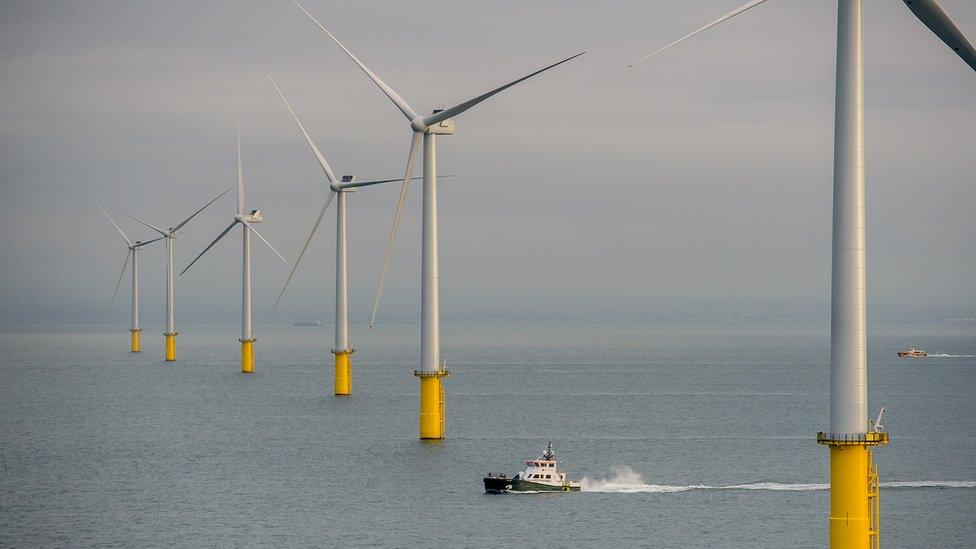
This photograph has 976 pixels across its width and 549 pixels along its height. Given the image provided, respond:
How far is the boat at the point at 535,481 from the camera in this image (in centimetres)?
9062

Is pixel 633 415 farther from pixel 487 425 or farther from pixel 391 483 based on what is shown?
pixel 391 483

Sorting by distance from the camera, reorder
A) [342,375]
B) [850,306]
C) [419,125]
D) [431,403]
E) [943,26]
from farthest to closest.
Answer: [342,375], [431,403], [419,125], [850,306], [943,26]

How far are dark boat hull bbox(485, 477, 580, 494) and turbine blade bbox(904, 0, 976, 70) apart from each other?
53.1 m

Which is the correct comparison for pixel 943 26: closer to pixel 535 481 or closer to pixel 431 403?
pixel 535 481

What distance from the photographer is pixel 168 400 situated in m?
187

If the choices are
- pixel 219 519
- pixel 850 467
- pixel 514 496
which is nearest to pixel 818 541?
pixel 514 496

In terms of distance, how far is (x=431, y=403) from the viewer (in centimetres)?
10481

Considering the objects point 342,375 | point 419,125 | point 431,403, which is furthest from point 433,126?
point 342,375

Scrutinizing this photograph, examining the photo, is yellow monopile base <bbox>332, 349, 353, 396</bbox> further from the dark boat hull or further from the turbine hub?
the dark boat hull

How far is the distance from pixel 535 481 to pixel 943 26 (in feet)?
179

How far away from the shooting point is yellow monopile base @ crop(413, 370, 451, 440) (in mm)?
101250

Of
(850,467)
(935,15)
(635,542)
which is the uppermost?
(935,15)

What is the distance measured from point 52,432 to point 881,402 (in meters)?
124

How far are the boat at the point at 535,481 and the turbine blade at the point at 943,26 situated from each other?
53.2 m
